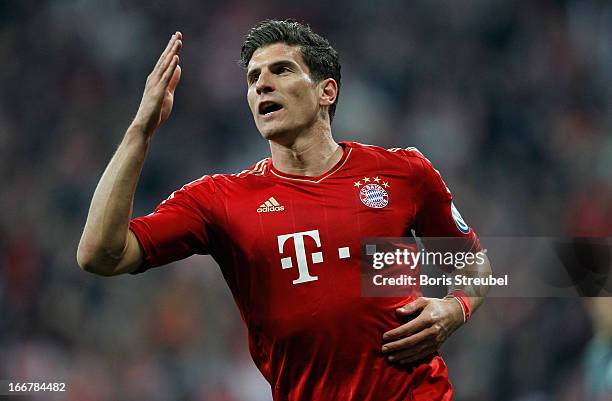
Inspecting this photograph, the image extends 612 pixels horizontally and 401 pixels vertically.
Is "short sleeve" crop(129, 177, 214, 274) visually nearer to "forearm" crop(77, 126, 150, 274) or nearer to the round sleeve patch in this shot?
"forearm" crop(77, 126, 150, 274)

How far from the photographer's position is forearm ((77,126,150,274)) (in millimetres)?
2674

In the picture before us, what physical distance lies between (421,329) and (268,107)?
106cm

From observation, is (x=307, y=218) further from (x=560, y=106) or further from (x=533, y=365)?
(x=560, y=106)

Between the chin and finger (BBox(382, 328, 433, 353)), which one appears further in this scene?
the chin

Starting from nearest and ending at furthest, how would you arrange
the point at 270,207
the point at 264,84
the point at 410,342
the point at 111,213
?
the point at 111,213 < the point at 410,342 < the point at 270,207 < the point at 264,84

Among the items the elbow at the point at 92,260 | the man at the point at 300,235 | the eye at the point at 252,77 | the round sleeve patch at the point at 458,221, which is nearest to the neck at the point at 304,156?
the man at the point at 300,235

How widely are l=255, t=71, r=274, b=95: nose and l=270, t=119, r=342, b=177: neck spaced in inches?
8.4

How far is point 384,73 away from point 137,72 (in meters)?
2.21

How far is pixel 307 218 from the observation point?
3.10 m

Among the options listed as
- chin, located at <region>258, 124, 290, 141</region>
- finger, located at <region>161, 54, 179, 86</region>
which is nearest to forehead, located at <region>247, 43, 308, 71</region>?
chin, located at <region>258, 124, 290, 141</region>

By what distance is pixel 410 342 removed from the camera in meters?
2.99

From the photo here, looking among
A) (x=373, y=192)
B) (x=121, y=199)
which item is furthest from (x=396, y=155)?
(x=121, y=199)

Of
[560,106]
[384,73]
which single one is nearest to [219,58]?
[384,73]

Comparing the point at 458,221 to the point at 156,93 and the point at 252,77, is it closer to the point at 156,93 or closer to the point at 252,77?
the point at 252,77
